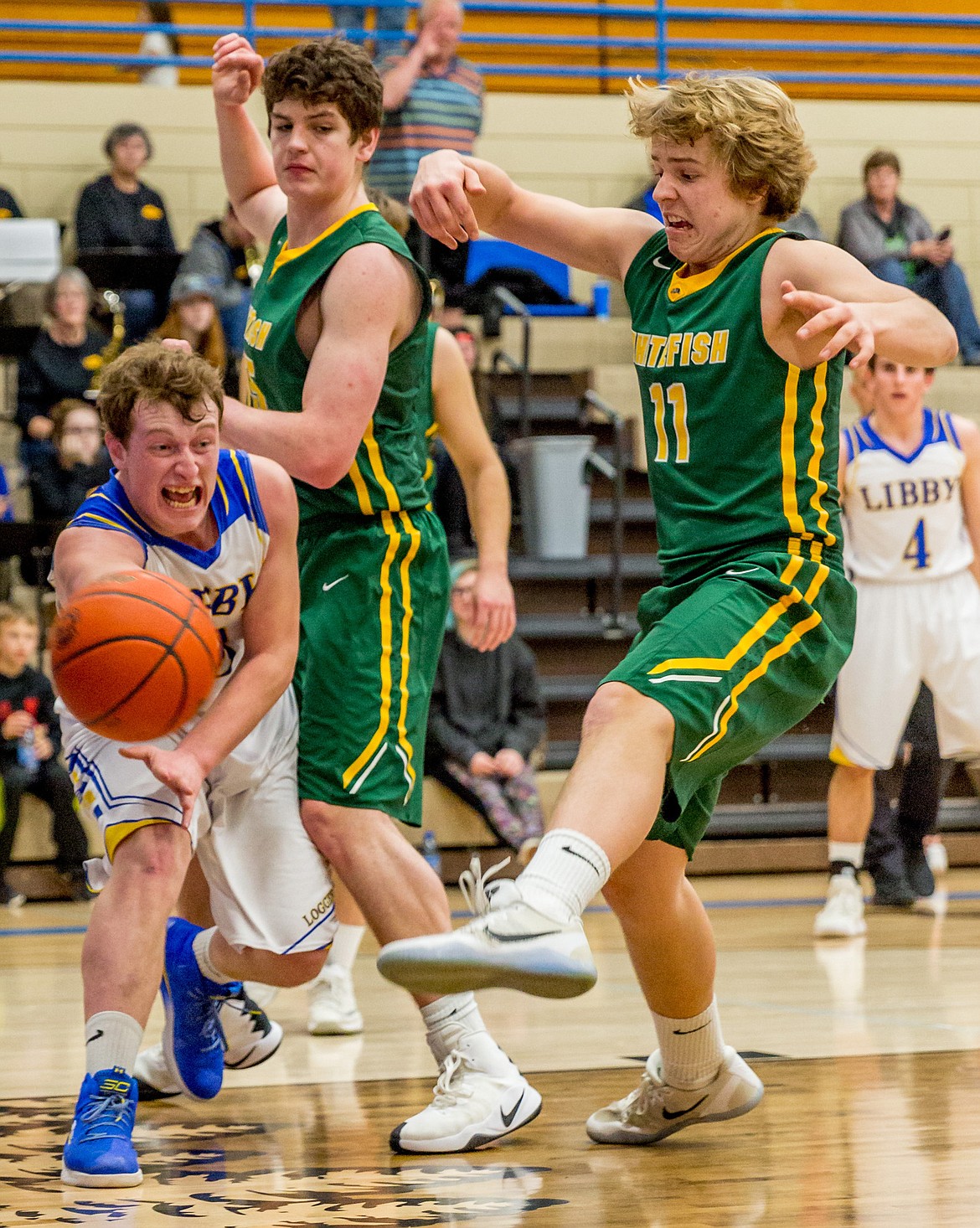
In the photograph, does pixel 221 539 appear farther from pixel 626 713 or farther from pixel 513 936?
pixel 513 936

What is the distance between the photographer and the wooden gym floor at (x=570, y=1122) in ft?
8.71

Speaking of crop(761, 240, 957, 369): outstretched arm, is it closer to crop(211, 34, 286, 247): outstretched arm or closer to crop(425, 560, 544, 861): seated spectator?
crop(211, 34, 286, 247): outstretched arm

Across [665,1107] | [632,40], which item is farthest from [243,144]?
[632,40]

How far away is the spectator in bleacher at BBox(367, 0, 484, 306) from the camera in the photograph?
998cm

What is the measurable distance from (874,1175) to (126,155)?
326 inches

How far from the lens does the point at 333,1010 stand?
4434 mm

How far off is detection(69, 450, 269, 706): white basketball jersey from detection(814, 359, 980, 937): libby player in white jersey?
359 centimetres

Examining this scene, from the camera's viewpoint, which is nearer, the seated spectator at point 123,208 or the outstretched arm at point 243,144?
the outstretched arm at point 243,144

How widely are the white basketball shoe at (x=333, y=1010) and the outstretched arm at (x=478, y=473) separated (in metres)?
1.05

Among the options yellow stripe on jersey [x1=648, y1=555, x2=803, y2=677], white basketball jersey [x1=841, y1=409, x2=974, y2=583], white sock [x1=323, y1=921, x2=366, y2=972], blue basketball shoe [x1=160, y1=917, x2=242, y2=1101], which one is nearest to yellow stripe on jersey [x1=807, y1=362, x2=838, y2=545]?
yellow stripe on jersey [x1=648, y1=555, x2=803, y2=677]

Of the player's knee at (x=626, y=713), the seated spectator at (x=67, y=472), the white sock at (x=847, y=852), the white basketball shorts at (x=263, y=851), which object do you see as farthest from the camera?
the seated spectator at (x=67, y=472)

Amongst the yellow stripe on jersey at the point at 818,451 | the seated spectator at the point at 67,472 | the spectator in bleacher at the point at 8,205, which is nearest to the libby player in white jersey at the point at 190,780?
the yellow stripe on jersey at the point at 818,451

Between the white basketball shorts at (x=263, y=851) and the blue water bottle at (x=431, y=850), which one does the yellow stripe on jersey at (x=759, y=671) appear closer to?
the white basketball shorts at (x=263, y=851)

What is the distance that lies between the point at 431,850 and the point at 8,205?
482 centimetres
